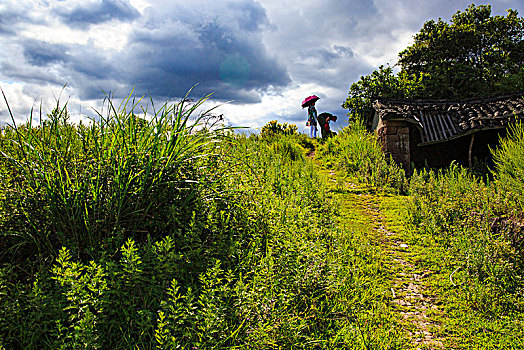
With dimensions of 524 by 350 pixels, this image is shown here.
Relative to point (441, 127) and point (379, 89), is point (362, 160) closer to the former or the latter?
point (441, 127)

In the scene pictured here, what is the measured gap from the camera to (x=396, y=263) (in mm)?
5160

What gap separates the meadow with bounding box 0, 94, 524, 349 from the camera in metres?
2.71

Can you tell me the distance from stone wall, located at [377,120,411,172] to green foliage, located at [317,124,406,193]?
0.33 meters

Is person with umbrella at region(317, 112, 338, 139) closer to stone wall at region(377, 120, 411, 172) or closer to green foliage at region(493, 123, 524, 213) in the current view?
stone wall at region(377, 120, 411, 172)

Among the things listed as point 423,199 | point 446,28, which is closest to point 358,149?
point 423,199

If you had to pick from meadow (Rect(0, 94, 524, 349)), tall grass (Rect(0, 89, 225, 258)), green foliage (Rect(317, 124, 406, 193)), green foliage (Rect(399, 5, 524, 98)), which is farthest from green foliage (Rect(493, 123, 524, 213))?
green foliage (Rect(399, 5, 524, 98))

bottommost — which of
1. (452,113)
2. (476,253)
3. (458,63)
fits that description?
(476,253)

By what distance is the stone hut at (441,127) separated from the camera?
40.0ft

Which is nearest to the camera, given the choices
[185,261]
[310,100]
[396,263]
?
[185,261]

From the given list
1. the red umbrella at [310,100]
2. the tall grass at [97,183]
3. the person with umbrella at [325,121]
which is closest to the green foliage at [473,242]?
the tall grass at [97,183]

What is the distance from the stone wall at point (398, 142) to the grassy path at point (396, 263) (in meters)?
4.16

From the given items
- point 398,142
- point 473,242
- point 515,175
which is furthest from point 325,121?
point 473,242

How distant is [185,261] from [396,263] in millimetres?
3219

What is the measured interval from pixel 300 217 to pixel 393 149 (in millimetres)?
8383
